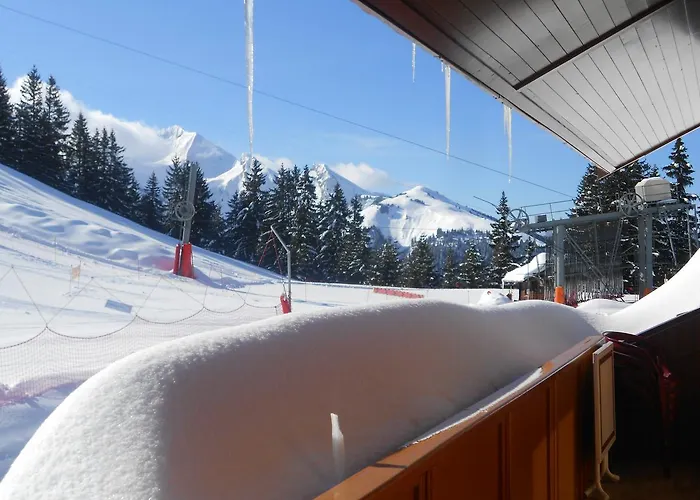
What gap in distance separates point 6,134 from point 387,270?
1436 inches

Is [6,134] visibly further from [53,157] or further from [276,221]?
[276,221]

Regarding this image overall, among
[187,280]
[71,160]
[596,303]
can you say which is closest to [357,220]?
[71,160]

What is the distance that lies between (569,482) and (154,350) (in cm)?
270

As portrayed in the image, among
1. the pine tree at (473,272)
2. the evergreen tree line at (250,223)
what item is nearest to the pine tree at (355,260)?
the evergreen tree line at (250,223)

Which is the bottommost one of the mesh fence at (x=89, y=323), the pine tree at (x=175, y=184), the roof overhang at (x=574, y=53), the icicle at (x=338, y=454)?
the mesh fence at (x=89, y=323)

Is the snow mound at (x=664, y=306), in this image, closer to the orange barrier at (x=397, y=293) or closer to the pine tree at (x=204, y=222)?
the orange barrier at (x=397, y=293)

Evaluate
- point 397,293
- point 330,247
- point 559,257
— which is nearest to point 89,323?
point 559,257

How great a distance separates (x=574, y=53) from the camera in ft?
14.1

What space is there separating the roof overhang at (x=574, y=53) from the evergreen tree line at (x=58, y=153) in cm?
5225

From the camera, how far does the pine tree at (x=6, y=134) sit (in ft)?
152

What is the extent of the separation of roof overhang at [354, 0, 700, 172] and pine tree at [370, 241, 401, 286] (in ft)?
154

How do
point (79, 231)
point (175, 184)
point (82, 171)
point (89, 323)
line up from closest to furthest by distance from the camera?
point (89, 323), point (79, 231), point (82, 171), point (175, 184)

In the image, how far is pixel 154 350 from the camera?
2.08 meters

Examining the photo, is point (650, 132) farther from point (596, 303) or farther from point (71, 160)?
point (71, 160)
